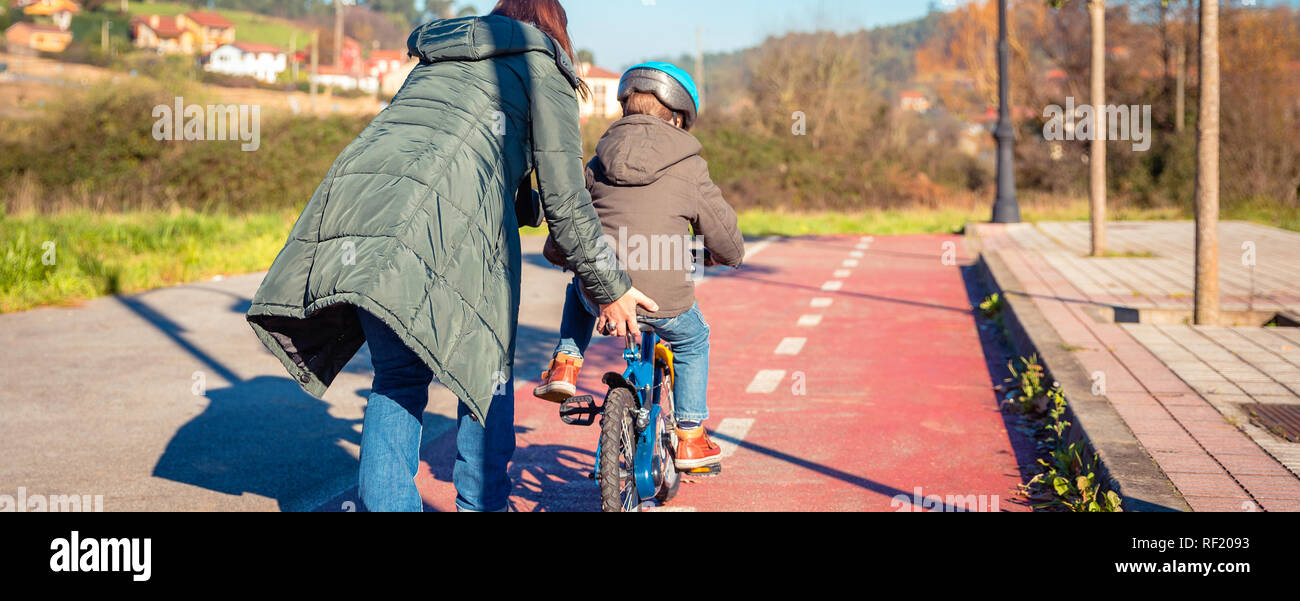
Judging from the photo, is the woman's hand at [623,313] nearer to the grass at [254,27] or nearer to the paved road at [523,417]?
the paved road at [523,417]

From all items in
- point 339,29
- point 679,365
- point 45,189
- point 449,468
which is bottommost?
point 449,468

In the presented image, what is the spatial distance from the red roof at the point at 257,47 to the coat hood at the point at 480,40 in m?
96.5

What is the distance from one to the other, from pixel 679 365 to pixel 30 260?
966 cm

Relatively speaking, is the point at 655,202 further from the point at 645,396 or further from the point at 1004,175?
the point at 1004,175

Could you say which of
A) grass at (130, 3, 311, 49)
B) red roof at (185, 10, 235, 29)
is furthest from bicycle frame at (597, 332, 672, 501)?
red roof at (185, 10, 235, 29)

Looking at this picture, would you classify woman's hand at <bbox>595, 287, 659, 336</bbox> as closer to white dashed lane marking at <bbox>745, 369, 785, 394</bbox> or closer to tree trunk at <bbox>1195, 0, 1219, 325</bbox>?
white dashed lane marking at <bbox>745, 369, 785, 394</bbox>

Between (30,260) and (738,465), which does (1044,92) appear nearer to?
(30,260)

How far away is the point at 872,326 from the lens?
9453 mm

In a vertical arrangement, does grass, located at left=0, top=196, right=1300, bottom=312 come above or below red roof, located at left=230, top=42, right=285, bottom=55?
below

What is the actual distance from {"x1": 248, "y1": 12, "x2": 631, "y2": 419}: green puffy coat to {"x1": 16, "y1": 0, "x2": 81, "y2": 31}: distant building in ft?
306

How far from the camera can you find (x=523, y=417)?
6.21 metres

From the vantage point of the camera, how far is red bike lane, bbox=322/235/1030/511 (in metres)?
4.59

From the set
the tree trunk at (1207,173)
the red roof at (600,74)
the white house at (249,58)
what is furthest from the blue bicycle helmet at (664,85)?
the white house at (249,58)
